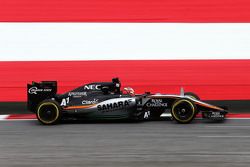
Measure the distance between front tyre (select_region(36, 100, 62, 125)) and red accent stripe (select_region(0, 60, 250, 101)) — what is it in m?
2.29

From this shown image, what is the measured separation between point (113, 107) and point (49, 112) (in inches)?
54.9

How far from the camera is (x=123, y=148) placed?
7812mm

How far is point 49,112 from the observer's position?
417 inches

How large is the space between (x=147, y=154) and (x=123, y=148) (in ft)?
2.10

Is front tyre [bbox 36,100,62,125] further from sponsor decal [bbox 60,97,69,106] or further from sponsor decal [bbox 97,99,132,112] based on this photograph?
sponsor decal [bbox 97,99,132,112]

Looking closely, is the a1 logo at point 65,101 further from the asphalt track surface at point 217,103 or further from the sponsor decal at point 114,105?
the asphalt track surface at point 217,103

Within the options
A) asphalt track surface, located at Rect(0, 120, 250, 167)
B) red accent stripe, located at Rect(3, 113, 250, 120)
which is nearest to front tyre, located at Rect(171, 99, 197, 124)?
asphalt track surface, located at Rect(0, 120, 250, 167)

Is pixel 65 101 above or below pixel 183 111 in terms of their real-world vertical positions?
above

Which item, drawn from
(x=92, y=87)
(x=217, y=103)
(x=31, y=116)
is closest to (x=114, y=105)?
(x=92, y=87)

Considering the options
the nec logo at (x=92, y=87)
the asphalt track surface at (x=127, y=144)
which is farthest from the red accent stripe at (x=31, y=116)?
the nec logo at (x=92, y=87)

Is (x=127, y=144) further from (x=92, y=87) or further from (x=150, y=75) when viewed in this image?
(x=150, y=75)
